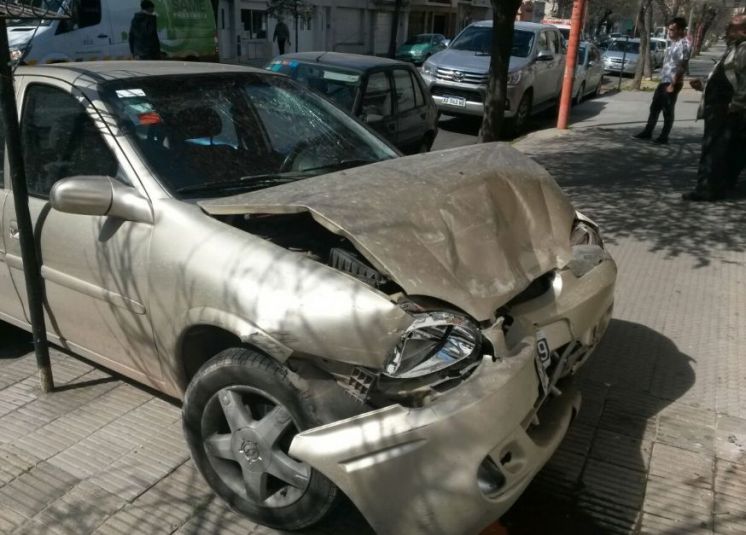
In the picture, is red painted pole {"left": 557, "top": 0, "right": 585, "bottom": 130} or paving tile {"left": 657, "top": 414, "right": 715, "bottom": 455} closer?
paving tile {"left": 657, "top": 414, "right": 715, "bottom": 455}

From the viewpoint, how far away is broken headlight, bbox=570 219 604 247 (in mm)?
3704

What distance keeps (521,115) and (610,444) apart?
427 inches

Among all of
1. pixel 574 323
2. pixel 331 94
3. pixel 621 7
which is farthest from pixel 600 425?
pixel 621 7

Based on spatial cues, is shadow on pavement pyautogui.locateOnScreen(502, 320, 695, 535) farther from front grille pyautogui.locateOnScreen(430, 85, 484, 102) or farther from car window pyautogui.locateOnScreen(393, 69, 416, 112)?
front grille pyautogui.locateOnScreen(430, 85, 484, 102)

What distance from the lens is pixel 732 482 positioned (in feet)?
10.7

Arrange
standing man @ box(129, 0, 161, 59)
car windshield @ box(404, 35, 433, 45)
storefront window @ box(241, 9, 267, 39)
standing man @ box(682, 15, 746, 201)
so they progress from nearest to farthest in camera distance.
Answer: standing man @ box(682, 15, 746, 201) < standing man @ box(129, 0, 161, 59) < storefront window @ box(241, 9, 267, 39) < car windshield @ box(404, 35, 433, 45)

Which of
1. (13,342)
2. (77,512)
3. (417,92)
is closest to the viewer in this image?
(77,512)

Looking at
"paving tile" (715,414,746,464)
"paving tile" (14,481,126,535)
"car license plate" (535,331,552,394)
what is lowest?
"paving tile" (14,481,126,535)

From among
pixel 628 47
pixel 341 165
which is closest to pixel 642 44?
pixel 628 47

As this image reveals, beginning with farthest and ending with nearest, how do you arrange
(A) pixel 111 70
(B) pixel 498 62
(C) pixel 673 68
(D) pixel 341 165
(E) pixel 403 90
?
1. (C) pixel 673 68
2. (E) pixel 403 90
3. (B) pixel 498 62
4. (D) pixel 341 165
5. (A) pixel 111 70

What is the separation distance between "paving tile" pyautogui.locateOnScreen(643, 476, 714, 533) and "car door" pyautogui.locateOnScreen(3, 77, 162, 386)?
2290 millimetres

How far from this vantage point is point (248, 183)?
134 inches

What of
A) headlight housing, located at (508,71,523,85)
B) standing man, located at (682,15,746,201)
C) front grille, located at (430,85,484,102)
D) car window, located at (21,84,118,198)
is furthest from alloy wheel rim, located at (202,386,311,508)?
headlight housing, located at (508,71,523,85)

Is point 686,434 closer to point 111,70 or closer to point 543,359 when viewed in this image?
point 543,359
